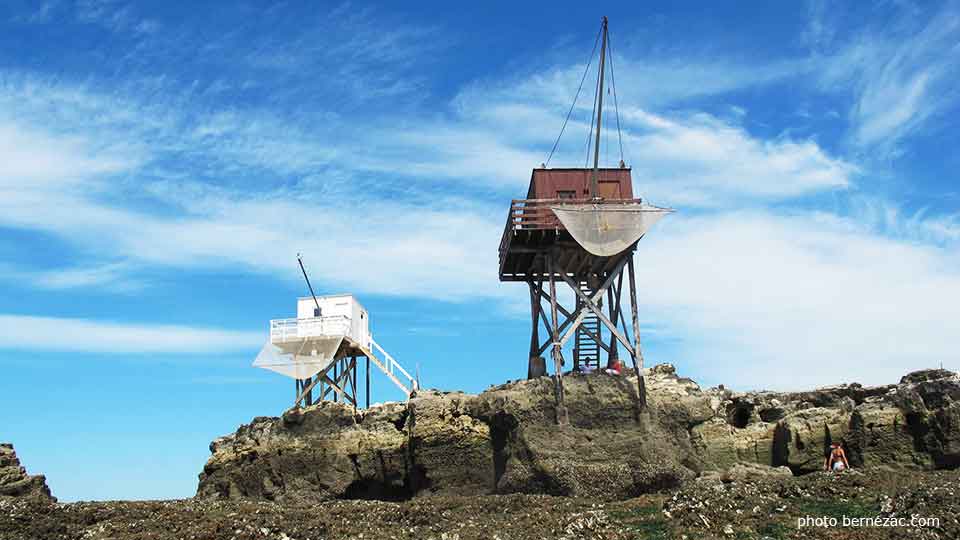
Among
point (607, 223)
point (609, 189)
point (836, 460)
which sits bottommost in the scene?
point (836, 460)

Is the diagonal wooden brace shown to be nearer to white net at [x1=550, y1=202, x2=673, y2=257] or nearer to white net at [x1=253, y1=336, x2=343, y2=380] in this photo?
white net at [x1=550, y1=202, x2=673, y2=257]

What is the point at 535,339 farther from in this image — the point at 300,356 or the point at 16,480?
the point at 16,480

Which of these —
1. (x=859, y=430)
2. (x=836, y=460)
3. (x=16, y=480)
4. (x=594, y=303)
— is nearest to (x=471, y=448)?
(x=594, y=303)

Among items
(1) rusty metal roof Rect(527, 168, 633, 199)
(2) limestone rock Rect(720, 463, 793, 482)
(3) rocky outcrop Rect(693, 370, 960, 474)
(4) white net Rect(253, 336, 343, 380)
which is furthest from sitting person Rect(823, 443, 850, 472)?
(4) white net Rect(253, 336, 343, 380)

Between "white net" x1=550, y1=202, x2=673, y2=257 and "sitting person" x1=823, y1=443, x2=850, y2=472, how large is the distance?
998 cm

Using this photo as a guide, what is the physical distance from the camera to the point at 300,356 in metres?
44.1

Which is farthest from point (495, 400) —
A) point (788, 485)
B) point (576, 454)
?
point (788, 485)

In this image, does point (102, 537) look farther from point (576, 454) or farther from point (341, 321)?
point (341, 321)

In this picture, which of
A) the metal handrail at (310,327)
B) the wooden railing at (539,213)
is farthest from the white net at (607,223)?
the metal handrail at (310,327)

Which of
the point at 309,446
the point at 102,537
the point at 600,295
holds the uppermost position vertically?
the point at 600,295

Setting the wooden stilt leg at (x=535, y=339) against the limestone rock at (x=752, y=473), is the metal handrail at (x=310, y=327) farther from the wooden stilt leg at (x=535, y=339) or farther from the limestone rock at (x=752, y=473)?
the limestone rock at (x=752, y=473)

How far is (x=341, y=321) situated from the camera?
44594mm

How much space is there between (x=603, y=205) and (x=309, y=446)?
14115 millimetres

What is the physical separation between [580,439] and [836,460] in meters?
8.28
